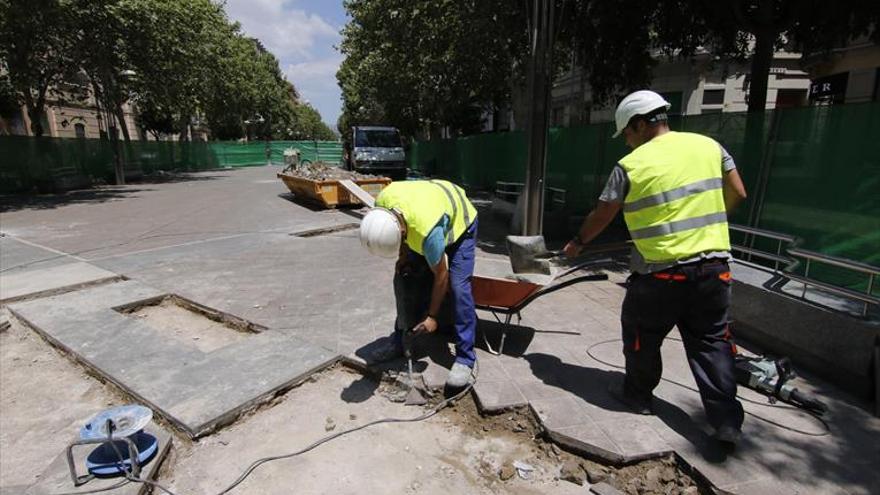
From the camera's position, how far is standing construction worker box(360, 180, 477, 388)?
2881 mm

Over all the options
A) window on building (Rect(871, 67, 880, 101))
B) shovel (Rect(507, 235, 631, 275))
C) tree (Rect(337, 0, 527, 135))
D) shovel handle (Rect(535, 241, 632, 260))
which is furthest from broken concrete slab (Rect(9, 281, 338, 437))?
window on building (Rect(871, 67, 880, 101))

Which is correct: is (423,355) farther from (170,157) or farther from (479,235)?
(170,157)

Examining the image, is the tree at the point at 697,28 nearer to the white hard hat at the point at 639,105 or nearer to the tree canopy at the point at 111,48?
the white hard hat at the point at 639,105

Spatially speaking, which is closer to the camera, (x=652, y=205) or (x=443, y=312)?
(x=652, y=205)

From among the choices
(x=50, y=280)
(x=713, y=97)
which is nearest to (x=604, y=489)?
(x=50, y=280)

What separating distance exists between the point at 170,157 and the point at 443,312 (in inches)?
1285

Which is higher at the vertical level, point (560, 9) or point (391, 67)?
point (391, 67)

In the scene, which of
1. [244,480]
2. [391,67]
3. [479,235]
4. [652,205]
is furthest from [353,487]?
[391,67]

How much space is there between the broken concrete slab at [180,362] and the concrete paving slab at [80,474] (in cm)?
35

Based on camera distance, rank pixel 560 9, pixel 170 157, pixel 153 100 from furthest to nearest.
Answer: pixel 170 157 → pixel 153 100 → pixel 560 9

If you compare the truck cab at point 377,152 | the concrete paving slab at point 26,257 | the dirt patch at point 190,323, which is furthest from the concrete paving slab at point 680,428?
the truck cab at point 377,152

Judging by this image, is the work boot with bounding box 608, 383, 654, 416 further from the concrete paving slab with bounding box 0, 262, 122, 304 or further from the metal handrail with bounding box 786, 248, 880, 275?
the concrete paving slab with bounding box 0, 262, 122, 304

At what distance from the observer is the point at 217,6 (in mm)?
28188

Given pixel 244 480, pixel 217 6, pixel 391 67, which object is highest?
pixel 217 6
